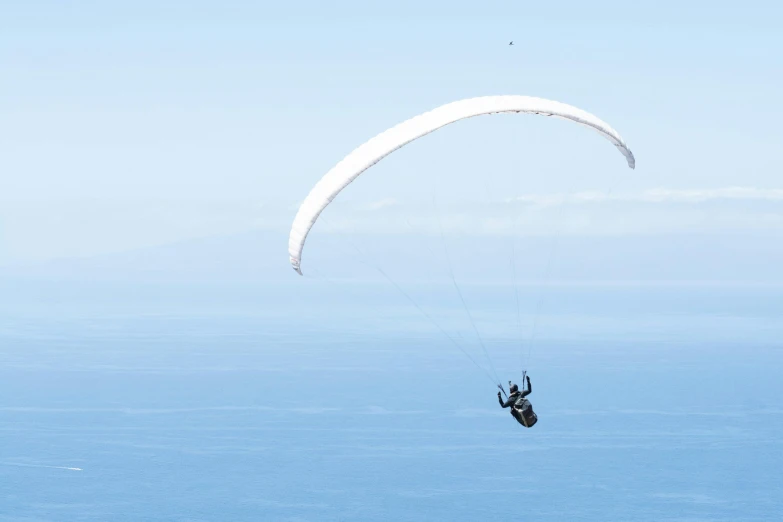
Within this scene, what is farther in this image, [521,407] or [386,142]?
[521,407]

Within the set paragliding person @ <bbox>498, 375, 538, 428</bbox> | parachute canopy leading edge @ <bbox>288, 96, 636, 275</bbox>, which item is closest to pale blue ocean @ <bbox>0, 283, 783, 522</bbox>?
paragliding person @ <bbox>498, 375, 538, 428</bbox>

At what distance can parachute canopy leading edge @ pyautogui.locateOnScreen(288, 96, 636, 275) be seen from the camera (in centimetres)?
2395

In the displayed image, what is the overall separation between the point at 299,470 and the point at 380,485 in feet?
42.4

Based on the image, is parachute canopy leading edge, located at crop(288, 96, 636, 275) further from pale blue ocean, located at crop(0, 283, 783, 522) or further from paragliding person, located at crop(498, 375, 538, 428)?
pale blue ocean, located at crop(0, 283, 783, 522)

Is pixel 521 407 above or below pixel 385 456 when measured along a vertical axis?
below

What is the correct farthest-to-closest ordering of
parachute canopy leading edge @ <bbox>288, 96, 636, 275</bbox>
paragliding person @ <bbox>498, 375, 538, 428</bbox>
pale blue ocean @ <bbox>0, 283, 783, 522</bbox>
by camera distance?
1. pale blue ocean @ <bbox>0, 283, 783, 522</bbox>
2. paragliding person @ <bbox>498, 375, 538, 428</bbox>
3. parachute canopy leading edge @ <bbox>288, 96, 636, 275</bbox>

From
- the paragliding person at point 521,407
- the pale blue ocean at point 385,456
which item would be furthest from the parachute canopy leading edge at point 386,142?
the pale blue ocean at point 385,456

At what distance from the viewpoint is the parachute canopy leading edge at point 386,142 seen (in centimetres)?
2395

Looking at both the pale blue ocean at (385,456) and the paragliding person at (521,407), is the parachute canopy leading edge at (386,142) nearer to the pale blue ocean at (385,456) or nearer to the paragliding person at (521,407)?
the paragliding person at (521,407)

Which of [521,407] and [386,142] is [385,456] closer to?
[521,407]

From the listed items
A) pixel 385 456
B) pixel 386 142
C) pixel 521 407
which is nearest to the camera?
pixel 386 142

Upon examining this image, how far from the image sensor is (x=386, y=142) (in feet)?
78.6

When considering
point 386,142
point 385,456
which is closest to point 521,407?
point 386,142

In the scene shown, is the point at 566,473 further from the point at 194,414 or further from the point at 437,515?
the point at 194,414
